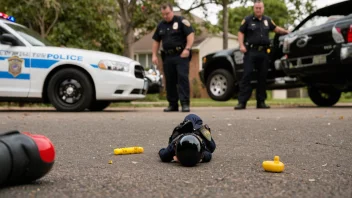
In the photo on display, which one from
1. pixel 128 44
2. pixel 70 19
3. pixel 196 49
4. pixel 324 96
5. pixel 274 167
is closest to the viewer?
pixel 274 167

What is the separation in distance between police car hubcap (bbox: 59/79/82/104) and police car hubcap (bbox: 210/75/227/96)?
174 inches

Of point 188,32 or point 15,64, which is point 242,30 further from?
point 15,64

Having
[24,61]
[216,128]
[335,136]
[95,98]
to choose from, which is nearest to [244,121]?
[216,128]

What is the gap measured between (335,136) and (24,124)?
351 centimetres

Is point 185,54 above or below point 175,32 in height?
below

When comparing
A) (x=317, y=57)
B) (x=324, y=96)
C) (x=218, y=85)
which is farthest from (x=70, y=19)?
(x=317, y=57)

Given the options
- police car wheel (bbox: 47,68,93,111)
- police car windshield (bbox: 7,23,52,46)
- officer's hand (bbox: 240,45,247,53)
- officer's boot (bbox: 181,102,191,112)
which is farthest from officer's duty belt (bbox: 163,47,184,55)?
police car windshield (bbox: 7,23,52,46)

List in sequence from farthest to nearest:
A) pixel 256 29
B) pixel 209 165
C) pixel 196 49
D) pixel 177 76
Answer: pixel 196 49, pixel 256 29, pixel 177 76, pixel 209 165

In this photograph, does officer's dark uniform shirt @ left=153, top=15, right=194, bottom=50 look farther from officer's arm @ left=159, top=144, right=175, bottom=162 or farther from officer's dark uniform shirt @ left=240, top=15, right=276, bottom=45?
officer's arm @ left=159, top=144, right=175, bottom=162

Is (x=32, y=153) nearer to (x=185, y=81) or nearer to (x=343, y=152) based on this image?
(x=343, y=152)

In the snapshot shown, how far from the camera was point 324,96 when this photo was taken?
11.4 m

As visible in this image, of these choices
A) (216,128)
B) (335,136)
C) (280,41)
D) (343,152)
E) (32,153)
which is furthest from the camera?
(280,41)

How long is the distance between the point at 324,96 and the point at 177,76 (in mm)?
3621

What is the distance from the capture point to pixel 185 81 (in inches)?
361
